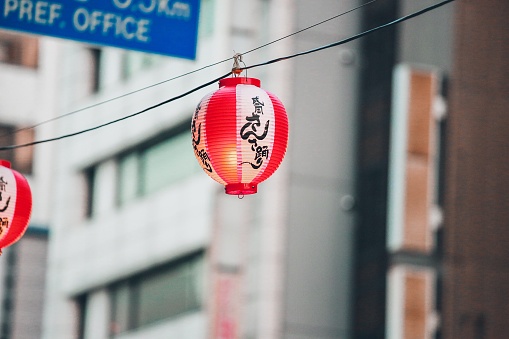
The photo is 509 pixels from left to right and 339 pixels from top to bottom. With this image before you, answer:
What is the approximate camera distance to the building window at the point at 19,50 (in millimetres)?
35375

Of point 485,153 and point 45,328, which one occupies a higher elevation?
point 485,153

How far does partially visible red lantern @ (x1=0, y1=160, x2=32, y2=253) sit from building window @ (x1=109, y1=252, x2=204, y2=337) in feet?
43.0

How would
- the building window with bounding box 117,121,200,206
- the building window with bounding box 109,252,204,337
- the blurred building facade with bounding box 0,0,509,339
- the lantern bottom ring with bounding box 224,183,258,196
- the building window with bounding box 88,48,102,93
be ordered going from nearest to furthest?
the lantern bottom ring with bounding box 224,183,258,196 → the blurred building facade with bounding box 0,0,509,339 → the building window with bounding box 109,252,204,337 → the building window with bounding box 117,121,200,206 → the building window with bounding box 88,48,102,93

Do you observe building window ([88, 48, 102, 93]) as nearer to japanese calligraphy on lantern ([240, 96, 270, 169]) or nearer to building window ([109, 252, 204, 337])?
building window ([109, 252, 204, 337])

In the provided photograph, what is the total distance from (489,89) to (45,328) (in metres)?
14.5

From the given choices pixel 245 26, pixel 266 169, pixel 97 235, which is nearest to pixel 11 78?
pixel 97 235

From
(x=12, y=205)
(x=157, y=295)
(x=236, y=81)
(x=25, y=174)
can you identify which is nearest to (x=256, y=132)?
(x=236, y=81)

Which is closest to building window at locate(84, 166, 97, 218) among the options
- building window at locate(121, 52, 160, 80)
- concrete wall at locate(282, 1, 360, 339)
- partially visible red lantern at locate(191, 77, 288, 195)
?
building window at locate(121, 52, 160, 80)

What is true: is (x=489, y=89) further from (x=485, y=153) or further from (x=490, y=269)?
(x=490, y=269)

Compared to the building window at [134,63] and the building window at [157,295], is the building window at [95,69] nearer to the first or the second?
the building window at [134,63]

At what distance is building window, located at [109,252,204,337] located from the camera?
2659 cm

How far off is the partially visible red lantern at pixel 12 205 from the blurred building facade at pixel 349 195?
435 inches

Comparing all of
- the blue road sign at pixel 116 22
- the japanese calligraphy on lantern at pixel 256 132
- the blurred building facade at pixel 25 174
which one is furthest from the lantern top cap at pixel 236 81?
the blurred building facade at pixel 25 174

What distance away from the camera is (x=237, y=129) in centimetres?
1084
